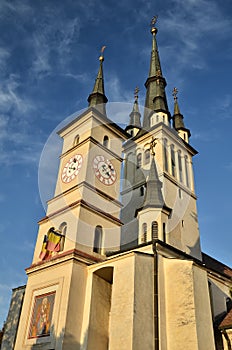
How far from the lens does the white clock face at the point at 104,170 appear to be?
78.6 feet

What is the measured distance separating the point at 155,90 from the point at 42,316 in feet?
95.7

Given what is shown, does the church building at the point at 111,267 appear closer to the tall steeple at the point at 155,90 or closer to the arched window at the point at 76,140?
the arched window at the point at 76,140

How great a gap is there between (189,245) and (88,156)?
10.8 meters

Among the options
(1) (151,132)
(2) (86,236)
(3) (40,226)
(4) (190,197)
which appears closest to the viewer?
(2) (86,236)

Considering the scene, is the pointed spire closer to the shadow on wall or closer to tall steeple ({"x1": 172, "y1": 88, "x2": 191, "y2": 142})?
the shadow on wall

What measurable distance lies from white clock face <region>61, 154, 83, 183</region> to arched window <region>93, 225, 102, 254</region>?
4.24m

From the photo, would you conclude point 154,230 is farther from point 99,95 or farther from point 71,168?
point 99,95

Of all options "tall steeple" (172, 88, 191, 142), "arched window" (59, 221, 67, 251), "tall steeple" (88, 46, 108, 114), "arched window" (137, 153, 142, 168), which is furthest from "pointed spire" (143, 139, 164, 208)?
"tall steeple" (172, 88, 191, 142)

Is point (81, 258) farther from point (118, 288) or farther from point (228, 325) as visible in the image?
point (228, 325)

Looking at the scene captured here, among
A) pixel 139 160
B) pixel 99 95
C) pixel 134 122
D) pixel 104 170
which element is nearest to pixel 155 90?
pixel 134 122

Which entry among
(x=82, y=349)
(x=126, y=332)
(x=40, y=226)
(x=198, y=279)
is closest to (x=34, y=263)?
(x=40, y=226)

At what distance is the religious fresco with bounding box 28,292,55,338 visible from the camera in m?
17.8

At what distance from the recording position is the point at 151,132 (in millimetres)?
33969

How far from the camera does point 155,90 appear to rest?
4062 centimetres
